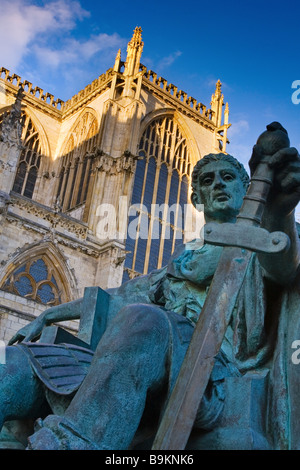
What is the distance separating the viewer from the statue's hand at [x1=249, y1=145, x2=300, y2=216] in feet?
5.46

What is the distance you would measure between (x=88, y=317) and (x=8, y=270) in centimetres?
1665

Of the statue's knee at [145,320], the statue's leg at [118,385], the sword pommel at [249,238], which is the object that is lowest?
the statue's leg at [118,385]

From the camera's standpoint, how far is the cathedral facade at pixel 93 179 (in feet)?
62.3

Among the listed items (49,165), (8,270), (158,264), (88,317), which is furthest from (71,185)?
(88,317)

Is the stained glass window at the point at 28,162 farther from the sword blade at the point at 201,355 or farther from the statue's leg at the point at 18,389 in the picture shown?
the sword blade at the point at 201,355

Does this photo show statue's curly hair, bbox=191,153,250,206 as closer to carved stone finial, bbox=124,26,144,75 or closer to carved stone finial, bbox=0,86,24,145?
carved stone finial, bbox=0,86,24,145

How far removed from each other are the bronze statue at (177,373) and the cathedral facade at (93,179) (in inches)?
616

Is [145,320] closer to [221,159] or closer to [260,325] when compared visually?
[260,325]

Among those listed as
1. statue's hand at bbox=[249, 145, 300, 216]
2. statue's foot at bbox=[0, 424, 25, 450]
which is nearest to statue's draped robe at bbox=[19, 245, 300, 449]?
statue's hand at bbox=[249, 145, 300, 216]

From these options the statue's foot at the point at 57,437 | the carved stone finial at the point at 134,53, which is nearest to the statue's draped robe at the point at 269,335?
the statue's foot at the point at 57,437

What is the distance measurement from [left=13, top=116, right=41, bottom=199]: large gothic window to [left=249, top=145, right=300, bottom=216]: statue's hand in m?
25.5

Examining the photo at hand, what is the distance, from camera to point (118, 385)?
1480 millimetres

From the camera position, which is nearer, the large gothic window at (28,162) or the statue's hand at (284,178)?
the statue's hand at (284,178)
